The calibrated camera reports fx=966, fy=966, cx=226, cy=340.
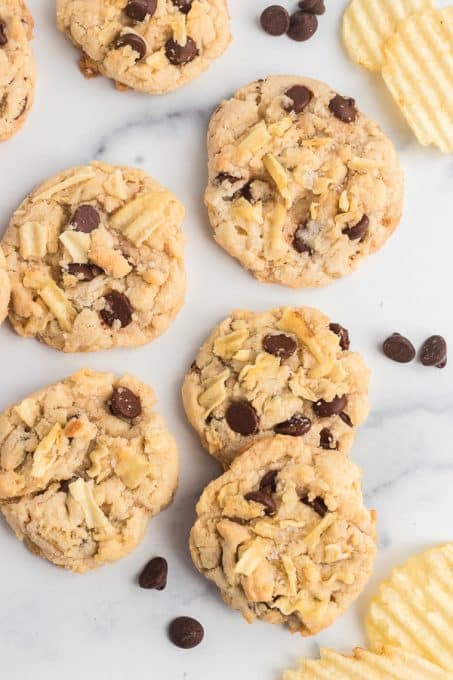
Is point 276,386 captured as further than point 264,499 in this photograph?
Yes

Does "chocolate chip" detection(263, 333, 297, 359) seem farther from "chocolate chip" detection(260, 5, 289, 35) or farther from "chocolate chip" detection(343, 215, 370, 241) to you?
"chocolate chip" detection(260, 5, 289, 35)

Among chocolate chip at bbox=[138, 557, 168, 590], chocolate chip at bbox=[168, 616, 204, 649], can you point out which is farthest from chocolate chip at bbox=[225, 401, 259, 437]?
chocolate chip at bbox=[168, 616, 204, 649]

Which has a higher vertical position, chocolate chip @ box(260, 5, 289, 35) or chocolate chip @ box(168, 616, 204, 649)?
chocolate chip @ box(260, 5, 289, 35)

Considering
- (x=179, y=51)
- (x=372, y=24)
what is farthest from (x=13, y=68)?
(x=372, y=24)

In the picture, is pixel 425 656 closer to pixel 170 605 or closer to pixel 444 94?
pixel 170 605

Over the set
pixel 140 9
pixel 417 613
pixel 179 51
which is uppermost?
pixel 140 9

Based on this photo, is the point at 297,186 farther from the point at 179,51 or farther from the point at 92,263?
the point at 92,263

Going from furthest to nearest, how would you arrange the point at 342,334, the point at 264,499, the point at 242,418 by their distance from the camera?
the point at 342,334
the point at 242,418
the point at 264,499

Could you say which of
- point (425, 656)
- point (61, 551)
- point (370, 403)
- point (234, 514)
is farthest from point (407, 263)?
point (61, 551)
